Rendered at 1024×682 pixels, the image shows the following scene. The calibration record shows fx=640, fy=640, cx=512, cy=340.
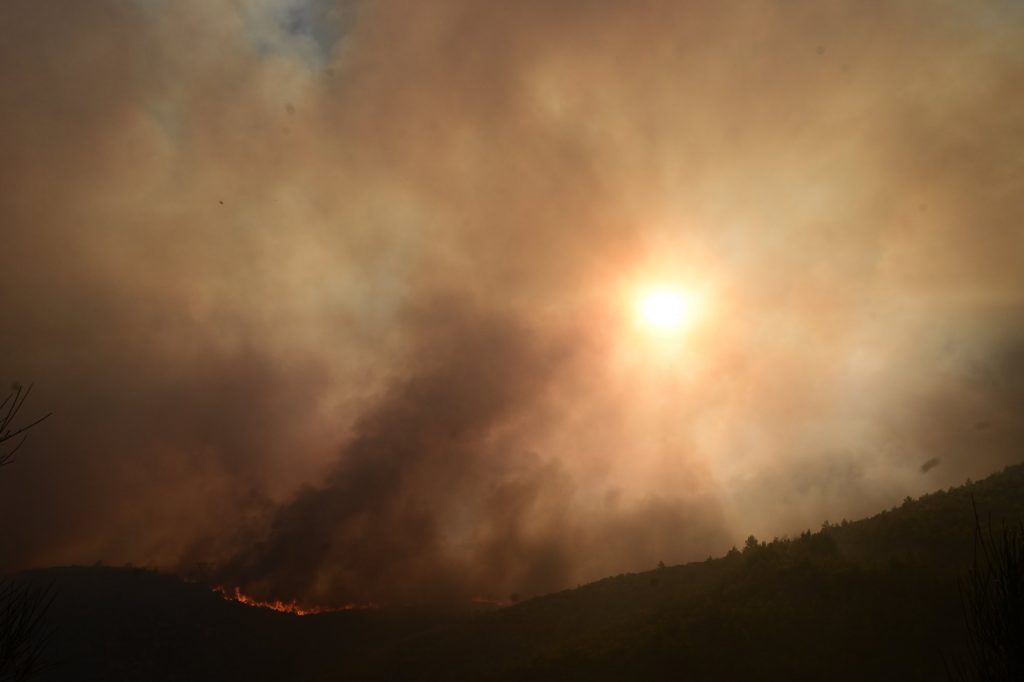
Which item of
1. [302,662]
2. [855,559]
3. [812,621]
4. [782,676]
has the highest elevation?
[302,662]

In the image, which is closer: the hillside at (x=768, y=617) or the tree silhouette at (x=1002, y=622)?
the tree silhouette at (x=1002, y=622)

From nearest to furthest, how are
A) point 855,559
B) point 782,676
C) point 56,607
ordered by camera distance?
point 782,676 < point 855,559 < point 56,607

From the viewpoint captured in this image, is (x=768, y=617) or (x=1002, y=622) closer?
(x=1002, y=622)

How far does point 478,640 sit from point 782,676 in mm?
59773

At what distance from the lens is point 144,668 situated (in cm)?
17975

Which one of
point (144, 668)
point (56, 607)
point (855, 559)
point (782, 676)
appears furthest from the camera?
point (56, 607)

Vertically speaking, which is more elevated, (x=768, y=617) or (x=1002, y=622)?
(x=768, y=617)

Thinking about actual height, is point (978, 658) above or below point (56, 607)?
below

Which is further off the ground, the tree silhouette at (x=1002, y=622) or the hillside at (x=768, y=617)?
the hillside at (x=768, y=617)

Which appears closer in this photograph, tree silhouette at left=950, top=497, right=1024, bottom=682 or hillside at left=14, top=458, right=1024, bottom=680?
tree silhouette at left=950, top=497, right=1024, bottom=682

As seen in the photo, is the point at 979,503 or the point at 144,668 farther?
the point at 144,668

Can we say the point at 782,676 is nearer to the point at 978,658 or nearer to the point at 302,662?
the point at 978,658

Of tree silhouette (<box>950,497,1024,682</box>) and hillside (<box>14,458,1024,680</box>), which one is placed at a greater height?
hillside (<box>14,458,1024,680</box>)

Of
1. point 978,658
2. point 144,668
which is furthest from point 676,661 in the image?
point 144,668
